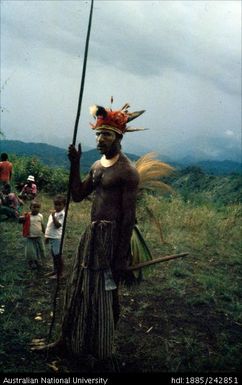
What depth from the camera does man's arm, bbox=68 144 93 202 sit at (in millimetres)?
3727

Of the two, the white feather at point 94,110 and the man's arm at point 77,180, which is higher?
the white feather at point 94,110

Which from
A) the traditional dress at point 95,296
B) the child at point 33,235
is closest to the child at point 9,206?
the child at point 33,235

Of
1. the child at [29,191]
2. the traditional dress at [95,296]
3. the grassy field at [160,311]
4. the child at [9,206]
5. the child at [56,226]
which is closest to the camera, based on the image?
the traditional dress at [95,296]

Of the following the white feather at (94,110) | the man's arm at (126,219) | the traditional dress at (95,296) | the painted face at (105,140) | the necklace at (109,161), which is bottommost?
the traditional dress at (95,296)

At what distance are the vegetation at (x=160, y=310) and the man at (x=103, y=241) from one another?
38 cm

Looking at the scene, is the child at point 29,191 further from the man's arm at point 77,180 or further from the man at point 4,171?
the man's arm at point 77,180

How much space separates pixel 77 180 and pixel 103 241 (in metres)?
0.59

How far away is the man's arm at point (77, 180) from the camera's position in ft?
12.2

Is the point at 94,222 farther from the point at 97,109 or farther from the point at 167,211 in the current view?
the point at 167,211

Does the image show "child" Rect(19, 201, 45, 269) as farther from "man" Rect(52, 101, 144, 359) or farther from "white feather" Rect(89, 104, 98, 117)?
"white feather" Rect(89, 104, 98, 117)

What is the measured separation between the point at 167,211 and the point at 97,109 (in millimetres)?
8000

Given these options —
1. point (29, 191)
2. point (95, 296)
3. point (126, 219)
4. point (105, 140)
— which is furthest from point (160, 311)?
point (29, 191)

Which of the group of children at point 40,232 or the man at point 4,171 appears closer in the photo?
the group of children at point 40,232

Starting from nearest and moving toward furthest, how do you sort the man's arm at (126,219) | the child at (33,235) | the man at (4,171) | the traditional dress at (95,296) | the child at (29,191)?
the man's arm at (126,219), the traditional dress at (95,296), the child at (33,235), the man at (4,171), the child at (29,191)
